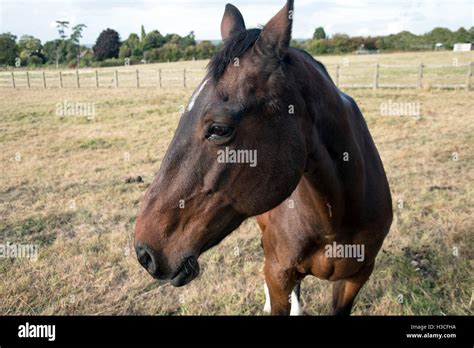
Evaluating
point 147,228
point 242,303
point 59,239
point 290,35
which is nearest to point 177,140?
point 147,228

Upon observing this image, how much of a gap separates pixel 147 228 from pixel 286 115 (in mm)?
842

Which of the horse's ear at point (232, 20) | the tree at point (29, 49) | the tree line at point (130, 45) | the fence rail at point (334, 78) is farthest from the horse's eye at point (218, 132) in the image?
the fence rail at point (334, 78)

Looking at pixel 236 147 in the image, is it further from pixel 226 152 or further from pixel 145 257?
pixel 145 257

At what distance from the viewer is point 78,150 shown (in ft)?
28.0

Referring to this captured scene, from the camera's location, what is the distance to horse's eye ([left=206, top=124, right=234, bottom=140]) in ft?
5.63

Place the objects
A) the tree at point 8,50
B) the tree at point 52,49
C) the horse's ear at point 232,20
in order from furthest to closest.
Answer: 1. the tree at point 52,49
2. the tree at point 8,50
3. the horse's ear at point 232,20

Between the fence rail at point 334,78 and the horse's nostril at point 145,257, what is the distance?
15.2 meters

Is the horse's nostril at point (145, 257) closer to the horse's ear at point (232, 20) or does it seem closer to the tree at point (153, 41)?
the horse's ear at point (232, 20)

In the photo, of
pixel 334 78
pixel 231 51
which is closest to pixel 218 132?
pixel 231 51

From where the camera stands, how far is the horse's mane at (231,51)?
5.80 feet

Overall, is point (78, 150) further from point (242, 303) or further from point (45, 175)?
point (242, 303)

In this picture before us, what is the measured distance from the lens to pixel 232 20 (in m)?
2.29

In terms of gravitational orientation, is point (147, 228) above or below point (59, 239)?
above

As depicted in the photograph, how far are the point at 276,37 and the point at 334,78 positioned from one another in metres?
20.1
